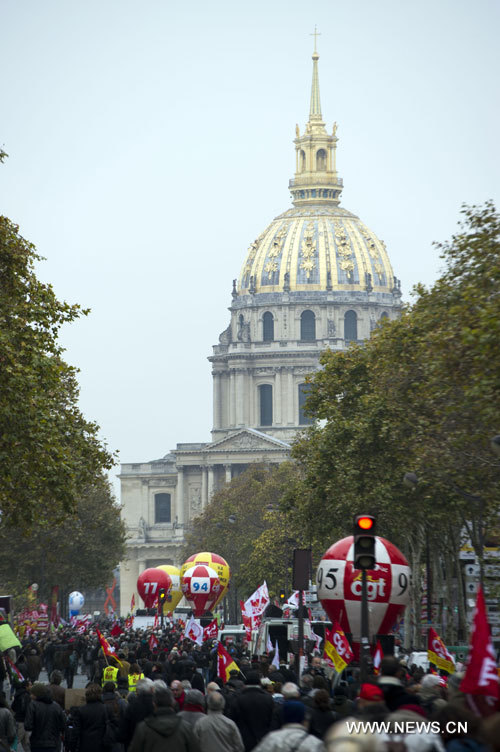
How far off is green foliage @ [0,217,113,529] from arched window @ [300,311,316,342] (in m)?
144

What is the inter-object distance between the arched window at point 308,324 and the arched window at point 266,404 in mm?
7393

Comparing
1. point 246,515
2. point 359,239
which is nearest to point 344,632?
point 246,515

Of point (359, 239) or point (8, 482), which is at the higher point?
point (359, 239)

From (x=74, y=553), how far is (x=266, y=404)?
323ft

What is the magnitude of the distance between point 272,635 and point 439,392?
12.5m

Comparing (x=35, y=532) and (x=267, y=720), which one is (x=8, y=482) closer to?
(x=267, y=720)

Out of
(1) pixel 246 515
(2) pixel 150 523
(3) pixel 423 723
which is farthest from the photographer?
(2) pixel 150 523

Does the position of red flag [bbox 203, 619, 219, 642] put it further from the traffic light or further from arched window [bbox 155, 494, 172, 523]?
arched window [bbox 155, 494, 172, 523]

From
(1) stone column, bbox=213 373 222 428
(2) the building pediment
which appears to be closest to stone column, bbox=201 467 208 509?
(2) the building pediment

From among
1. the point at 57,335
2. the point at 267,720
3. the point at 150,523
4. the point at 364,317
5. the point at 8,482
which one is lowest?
the point at 267,720

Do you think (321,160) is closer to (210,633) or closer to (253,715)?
(210,633)

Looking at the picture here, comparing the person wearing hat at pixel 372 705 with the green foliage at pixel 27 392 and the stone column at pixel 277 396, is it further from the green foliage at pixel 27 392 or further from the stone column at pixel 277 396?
the stone column at pixel 277 396

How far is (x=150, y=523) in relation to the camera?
562 feet

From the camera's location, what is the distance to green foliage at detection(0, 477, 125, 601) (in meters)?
70.2
